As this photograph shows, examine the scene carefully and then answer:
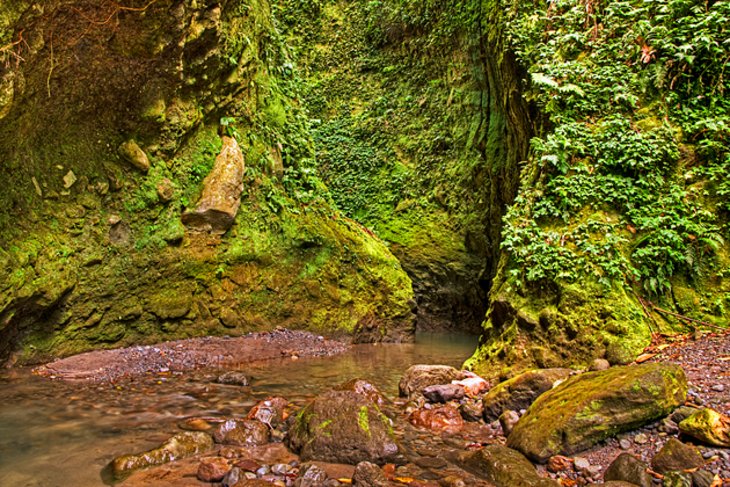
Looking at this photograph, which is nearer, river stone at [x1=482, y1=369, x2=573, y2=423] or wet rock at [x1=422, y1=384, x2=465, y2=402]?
river stone at [x1=482, y1=369, x2=573, y2=423]

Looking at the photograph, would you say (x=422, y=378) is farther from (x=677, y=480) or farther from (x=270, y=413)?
(x=677, y=480)

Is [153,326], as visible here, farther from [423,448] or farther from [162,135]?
[423,448]

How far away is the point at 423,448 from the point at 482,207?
11669 millimetres

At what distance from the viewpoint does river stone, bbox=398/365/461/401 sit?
220 inches

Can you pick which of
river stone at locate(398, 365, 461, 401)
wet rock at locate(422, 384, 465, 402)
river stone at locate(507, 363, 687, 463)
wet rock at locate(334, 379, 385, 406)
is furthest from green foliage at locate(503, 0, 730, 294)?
wet rock at locate(334, 379, 385, 406)

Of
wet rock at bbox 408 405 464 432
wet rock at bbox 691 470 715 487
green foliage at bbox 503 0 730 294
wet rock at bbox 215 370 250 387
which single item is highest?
green foliage at bbox 503 0 730 294

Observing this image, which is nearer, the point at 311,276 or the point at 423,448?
the point at 423,448

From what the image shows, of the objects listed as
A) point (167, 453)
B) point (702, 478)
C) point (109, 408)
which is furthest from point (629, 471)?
point (109, 408)

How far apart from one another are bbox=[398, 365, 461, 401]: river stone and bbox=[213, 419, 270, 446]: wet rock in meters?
2.11

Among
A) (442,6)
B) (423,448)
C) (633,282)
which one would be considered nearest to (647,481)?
(423,448)

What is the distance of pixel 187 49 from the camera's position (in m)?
7.73

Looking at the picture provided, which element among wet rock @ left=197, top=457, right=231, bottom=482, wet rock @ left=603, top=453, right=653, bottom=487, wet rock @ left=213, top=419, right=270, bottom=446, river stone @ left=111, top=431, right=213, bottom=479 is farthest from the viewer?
wet rock @ left=213, top=419, right=270, bottom=446

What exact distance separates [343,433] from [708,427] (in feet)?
8.72

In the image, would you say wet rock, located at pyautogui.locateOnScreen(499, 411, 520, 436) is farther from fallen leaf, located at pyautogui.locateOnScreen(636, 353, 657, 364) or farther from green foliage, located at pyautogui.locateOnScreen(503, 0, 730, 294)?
green foliage, located at pyautogui.locateOnScreen(503, 0, 730, 294)
